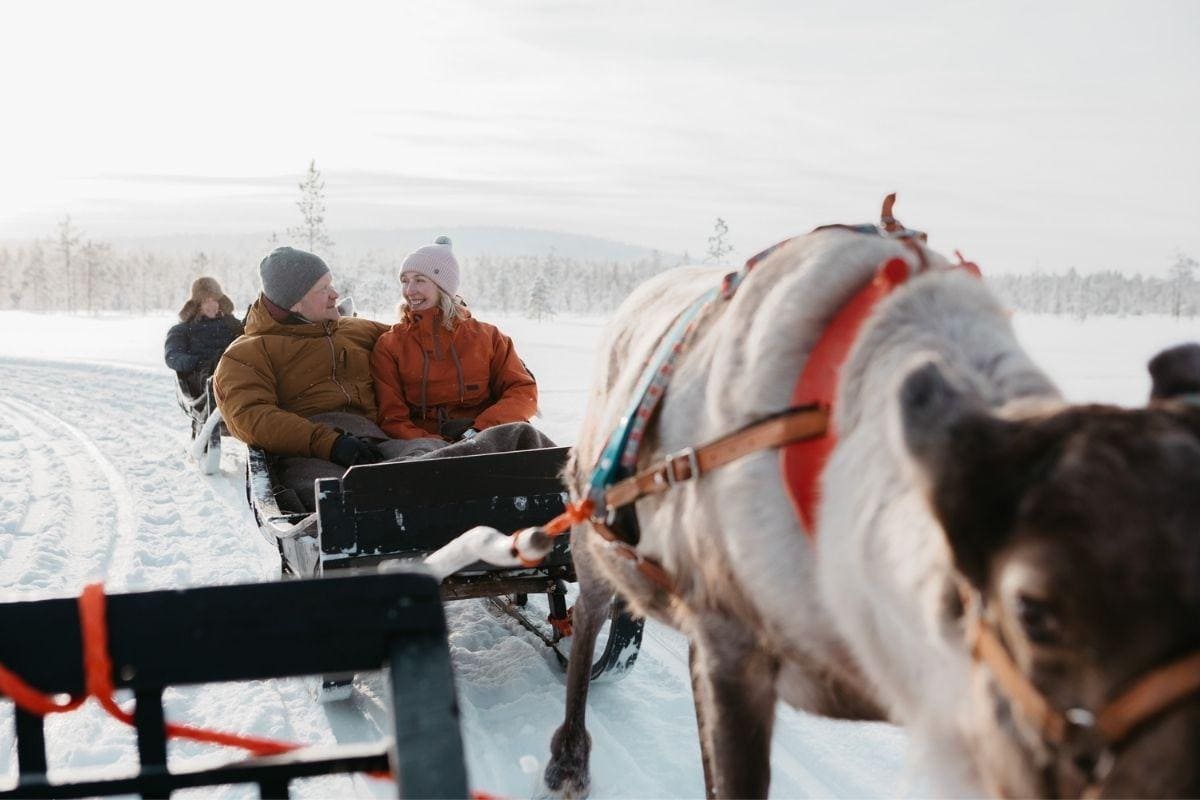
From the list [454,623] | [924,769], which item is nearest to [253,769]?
[924,769]

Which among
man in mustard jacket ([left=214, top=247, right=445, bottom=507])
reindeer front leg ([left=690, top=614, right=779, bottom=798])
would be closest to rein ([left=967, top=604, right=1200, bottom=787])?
reindeer front leg ([left=690, top=614, right=779, bottom=798])

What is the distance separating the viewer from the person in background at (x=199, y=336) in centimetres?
966

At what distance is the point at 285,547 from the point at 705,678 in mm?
2609

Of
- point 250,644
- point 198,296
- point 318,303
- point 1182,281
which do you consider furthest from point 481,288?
point 250,644

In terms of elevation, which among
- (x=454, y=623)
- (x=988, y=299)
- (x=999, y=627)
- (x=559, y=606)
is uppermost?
(x=988, y=299)

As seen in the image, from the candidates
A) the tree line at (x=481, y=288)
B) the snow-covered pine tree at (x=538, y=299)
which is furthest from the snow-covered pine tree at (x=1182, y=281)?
the snow-covered pine tree at (x=538, y=299)

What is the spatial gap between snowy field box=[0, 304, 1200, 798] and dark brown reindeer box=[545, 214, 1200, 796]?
0.19 m

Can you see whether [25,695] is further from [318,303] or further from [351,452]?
[318,303]

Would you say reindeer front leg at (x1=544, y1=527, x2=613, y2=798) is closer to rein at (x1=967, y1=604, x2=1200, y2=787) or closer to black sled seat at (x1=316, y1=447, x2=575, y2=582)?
black sled seat at (x1=316, y1=447, x2=575, y2=582)

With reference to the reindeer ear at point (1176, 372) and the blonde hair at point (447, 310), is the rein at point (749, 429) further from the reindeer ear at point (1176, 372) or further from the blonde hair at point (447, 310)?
the blonde hair at point (447, 310)

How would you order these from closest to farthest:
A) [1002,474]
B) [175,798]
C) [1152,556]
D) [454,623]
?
1. [1152,556]
2. [1002,474]
3. [175,798]
4. [454,623]

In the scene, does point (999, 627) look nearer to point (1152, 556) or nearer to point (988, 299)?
point (1152, 556)

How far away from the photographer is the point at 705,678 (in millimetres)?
2213

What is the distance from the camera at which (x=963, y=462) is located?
1.25m
